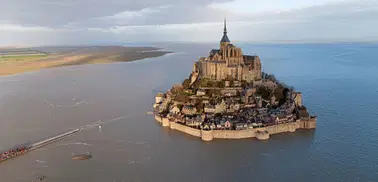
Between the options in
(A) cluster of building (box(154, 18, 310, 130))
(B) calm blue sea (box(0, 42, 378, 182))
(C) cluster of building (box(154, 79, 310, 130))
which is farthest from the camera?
(A) cluster of building (box(154, 18, 310, 130))

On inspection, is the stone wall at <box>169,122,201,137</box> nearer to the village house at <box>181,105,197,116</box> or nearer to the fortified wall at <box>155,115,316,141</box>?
the fortified wall at <box>155,115,316,141</box>

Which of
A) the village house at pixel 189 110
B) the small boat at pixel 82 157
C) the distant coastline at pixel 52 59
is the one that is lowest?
the small boat at pixel 82 157

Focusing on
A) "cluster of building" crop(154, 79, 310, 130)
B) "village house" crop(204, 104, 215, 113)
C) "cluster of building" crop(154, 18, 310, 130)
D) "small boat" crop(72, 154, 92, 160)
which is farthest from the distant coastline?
"small boat" crop(72, 154, 92, 160)

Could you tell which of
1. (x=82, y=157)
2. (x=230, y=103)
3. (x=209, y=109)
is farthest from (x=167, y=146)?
(x=230, y=103)

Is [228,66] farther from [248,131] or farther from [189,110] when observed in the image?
[248,131]

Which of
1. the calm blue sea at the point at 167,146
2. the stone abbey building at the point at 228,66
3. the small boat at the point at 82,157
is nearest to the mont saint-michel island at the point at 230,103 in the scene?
the stone abbey building at the point at 228,66

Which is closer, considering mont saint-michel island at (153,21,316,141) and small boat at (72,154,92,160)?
small boat at (72,154,92,160)

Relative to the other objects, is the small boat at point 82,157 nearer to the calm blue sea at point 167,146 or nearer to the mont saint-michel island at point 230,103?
the calm blue sea at point 167,146
